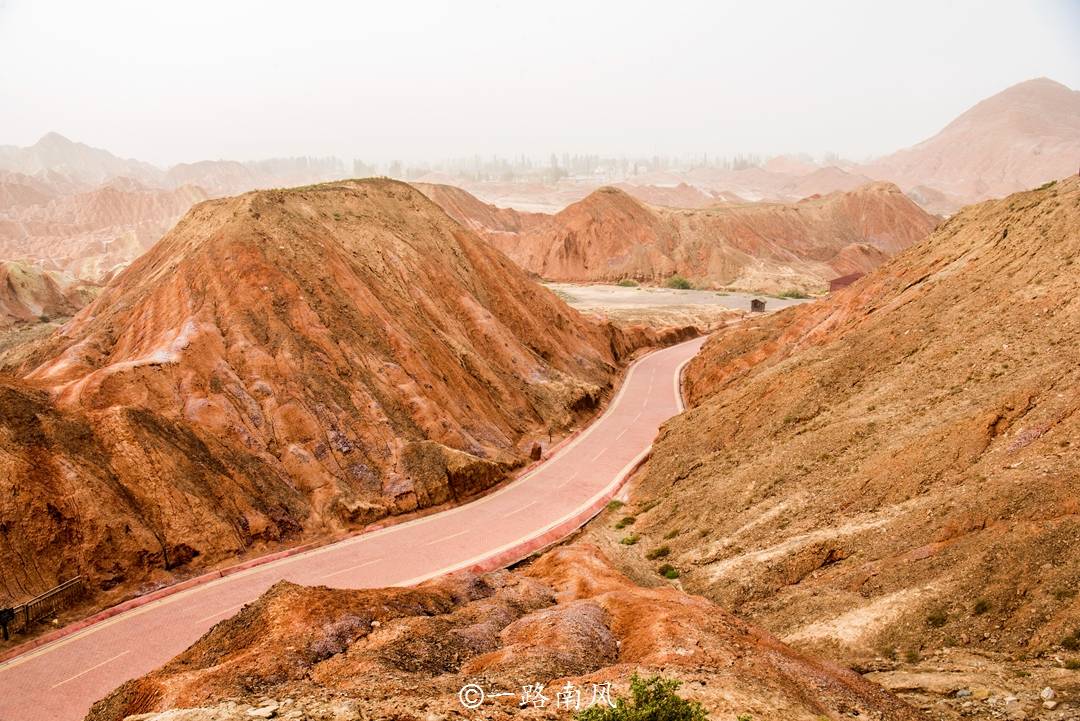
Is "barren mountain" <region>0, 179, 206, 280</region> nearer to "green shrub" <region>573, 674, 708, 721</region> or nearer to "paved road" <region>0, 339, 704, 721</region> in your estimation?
"paved road" <region>0, 339, 704, 721</region>

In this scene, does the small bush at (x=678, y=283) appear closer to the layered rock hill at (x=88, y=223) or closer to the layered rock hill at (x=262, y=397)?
the layered rock hill at (x=262, y=397)

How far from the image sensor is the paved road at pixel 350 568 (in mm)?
14492

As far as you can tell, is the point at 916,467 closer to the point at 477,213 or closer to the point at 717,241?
the point at 717,241

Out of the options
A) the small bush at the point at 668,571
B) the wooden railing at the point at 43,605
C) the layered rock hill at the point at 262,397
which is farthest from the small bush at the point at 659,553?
the wooden railing at the point at 43,605

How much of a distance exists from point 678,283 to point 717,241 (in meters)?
14.9

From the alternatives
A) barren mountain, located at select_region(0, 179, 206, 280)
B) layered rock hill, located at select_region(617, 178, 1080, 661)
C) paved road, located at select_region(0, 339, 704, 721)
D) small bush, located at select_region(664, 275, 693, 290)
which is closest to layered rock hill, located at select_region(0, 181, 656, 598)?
paved road, located at select_region(0, 339, 704, 721)

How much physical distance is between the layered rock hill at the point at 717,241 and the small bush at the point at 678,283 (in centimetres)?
200

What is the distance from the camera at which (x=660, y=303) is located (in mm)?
74312

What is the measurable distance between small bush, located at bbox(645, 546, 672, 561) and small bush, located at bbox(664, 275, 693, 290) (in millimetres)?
71202

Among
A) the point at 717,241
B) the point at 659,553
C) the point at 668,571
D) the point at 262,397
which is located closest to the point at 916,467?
the point at 668,571

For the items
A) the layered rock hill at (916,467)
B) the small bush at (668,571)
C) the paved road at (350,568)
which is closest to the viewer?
the layered rock hill at (916,467)

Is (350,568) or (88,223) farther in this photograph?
(88,223)

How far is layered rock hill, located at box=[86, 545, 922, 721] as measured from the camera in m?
9.65

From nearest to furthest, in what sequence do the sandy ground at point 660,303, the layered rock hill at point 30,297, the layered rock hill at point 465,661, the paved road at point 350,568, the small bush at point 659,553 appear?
the layered rock hill at point 465,661 < the paved road at point 350,568 < the small bush at point 659,553 < the layered rock hill at point 30,297 < the sandy ground at point 660,303
